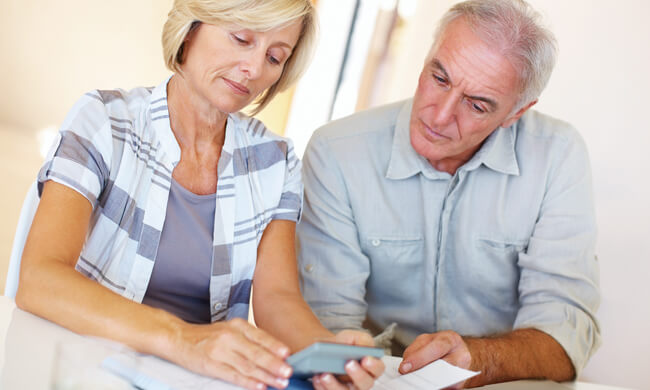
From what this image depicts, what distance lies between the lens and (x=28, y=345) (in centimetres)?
92

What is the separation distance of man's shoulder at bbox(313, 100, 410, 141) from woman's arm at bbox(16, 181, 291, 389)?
987mm

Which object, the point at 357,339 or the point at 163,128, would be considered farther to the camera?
the point at 163,128

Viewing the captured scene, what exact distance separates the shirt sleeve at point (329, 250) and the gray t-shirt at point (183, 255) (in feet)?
1.35

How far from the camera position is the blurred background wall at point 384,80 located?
2379mm

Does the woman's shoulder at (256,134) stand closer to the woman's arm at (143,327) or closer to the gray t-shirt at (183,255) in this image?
the gray t-shirt at (183,255)

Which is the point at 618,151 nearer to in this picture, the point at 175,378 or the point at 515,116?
the point at 515,116

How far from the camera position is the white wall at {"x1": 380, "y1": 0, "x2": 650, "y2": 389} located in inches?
93.0

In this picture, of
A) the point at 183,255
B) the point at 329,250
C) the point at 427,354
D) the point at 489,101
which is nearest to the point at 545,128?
the point at 489,101

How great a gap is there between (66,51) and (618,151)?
4185 mm

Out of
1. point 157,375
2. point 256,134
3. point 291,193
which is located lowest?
point 157,375

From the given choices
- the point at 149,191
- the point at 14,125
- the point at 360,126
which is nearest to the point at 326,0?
the point at 14,125

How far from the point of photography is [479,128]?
184cm

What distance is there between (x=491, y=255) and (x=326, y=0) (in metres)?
3.21

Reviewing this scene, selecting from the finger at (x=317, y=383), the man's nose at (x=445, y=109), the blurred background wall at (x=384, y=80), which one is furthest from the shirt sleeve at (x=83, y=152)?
the blurred background wall at (x=384, y=80)
